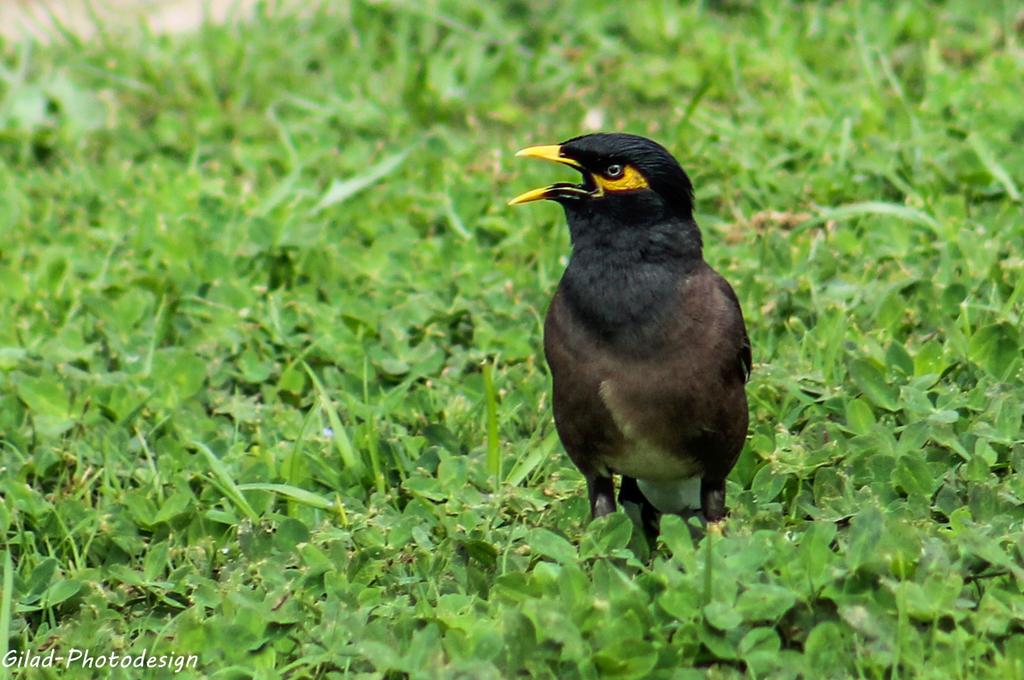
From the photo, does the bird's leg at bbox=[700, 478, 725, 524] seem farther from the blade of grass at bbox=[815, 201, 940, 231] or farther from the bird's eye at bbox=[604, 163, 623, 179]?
the blade of grass at bbox=[815, 201, 940, 231]

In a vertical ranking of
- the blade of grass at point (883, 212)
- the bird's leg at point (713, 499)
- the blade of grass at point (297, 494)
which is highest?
the blade of grass at point (883, 212)

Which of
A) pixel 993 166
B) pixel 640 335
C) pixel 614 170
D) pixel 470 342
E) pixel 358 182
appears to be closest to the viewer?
pixel 640 335

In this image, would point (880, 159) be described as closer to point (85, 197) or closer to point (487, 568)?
point (487, 568)

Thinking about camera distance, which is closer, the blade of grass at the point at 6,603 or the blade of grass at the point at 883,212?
the blade of grass at the point at 6,603

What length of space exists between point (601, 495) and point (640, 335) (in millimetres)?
527

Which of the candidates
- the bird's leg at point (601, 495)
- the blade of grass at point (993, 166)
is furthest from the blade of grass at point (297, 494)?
A: the blade of grass at point (993, 166)

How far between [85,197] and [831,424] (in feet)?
12.5

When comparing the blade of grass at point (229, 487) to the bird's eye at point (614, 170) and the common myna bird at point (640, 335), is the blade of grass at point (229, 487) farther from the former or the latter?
the bird's eye at point (614, 170)

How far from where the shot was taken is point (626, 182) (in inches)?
183

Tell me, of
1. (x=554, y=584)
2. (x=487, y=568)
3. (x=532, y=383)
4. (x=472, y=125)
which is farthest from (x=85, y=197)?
(x=554, y=584)

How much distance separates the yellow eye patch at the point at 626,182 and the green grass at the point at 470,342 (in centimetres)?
84

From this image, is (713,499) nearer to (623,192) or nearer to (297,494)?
(623,192)

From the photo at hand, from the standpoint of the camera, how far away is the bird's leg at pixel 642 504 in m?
5.02

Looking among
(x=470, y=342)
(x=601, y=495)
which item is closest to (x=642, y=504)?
(x=601, y=495)
